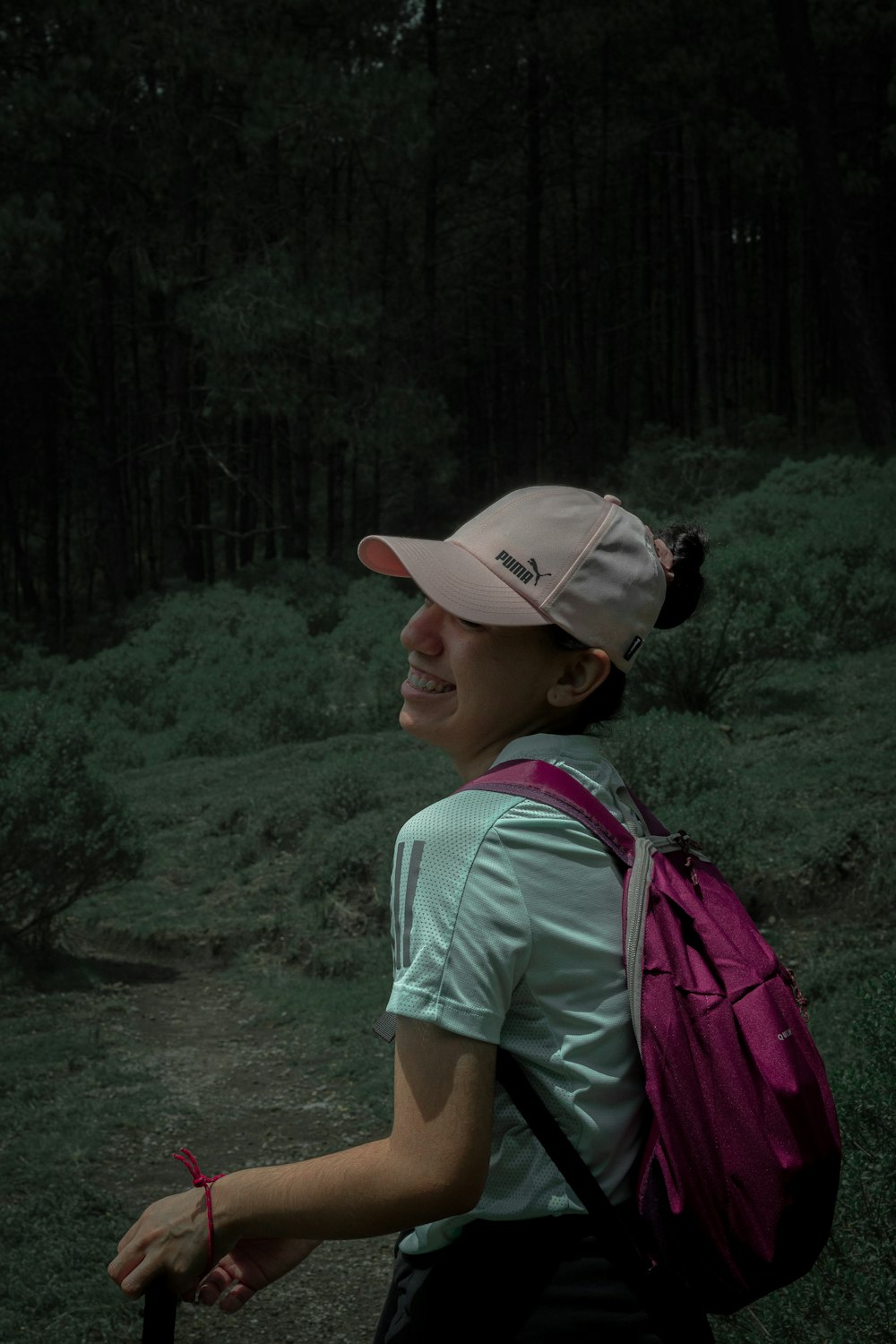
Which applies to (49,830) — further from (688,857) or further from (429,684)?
(688,857)

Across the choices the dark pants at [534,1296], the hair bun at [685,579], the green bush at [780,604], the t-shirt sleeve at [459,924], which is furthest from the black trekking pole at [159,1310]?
the green bush at [780,604]

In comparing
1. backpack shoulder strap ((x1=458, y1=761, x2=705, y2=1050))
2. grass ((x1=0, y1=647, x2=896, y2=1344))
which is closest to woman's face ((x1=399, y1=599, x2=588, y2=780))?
backpack shoulder strap ((x1=458, y1=761, x2=705, y2=1050))

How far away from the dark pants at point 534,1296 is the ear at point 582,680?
535 mm

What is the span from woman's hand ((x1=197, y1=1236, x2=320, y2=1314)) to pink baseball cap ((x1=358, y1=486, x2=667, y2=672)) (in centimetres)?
71

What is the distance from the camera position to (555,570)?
150 cm

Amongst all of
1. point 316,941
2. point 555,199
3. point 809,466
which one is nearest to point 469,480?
point 555,199

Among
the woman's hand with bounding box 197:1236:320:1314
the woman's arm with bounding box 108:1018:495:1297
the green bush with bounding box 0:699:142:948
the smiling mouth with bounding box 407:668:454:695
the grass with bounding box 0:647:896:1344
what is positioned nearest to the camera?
the woman's arm with bounding box 108:1018:495:1297

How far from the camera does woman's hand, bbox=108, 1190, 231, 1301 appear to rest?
1373mm

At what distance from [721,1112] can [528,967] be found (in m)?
0.22

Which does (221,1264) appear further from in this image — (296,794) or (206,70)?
(206,70)

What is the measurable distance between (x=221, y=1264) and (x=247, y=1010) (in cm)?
467

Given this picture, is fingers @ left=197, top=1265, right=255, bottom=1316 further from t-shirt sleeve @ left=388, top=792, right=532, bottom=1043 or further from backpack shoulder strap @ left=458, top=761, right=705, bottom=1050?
backpack shoulder strap @ left=458, top=761, right=705, bottom=1050

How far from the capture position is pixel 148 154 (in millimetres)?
19766

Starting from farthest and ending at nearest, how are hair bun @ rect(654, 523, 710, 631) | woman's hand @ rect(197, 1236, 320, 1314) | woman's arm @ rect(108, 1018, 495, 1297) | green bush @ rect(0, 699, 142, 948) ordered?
1. green bush @ rect(0, 699, 142, 948)
2. hair bun @ rect(654, 523, 710, 631)
3. woman's hand @ rect(197, 1236, 320, 1314)
4. woman's arm @ rect(108, 1018, 495, 1297)
